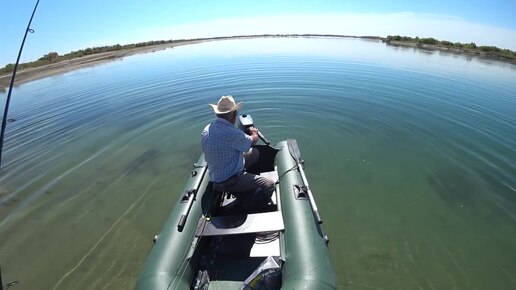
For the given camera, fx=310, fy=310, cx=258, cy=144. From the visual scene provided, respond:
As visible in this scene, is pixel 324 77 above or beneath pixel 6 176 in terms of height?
above

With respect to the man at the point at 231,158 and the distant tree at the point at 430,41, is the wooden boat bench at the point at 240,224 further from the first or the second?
the distant tree at the point at 430,41

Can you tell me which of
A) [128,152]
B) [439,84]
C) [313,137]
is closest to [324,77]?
[439,84]

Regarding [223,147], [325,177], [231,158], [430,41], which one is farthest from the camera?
[430,41]

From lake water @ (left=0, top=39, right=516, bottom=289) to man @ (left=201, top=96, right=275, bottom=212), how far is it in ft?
5.33

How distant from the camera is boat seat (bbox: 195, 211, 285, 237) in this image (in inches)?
161

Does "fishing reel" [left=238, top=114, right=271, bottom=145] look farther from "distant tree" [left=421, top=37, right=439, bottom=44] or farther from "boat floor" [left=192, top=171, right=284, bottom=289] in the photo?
"distant tree" [left=421, top=37, right=439, bottom=44]

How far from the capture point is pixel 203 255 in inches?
163

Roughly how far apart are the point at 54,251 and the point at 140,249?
5.16ft

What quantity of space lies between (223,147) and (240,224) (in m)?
1.07

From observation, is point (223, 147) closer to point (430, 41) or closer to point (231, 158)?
point (231, 158)

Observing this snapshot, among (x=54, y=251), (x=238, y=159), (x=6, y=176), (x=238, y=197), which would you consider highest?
(x=238, y=159)

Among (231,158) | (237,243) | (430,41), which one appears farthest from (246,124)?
(430,41)

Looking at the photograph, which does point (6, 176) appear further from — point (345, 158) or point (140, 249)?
point (345, 158)

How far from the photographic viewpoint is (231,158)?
170 inches
